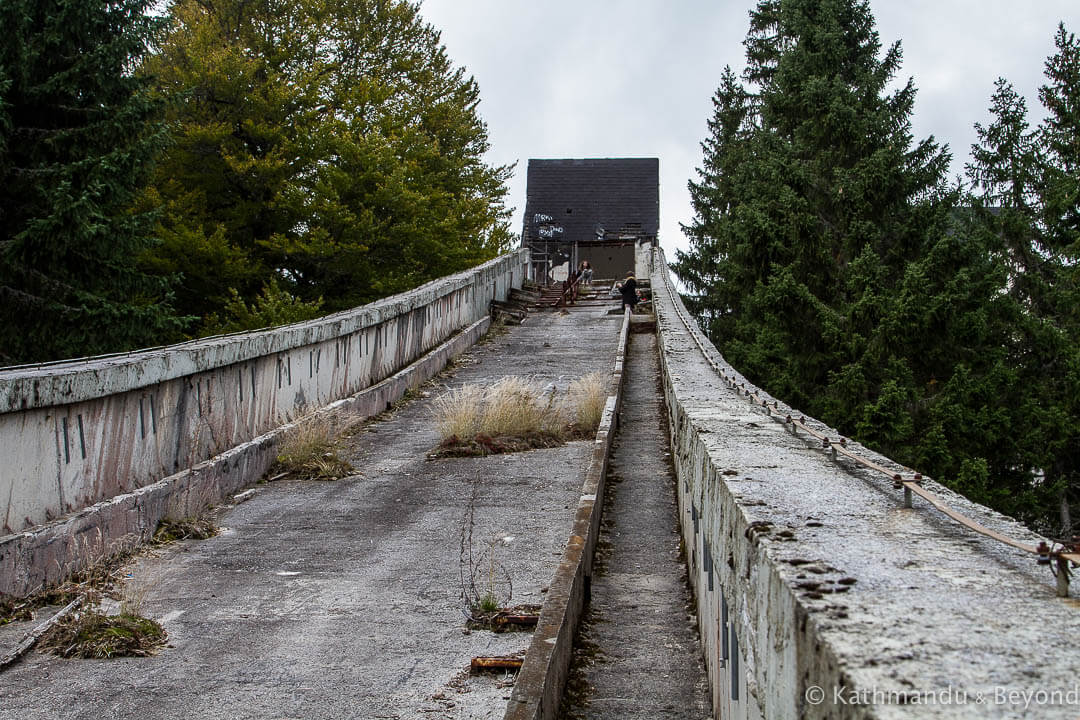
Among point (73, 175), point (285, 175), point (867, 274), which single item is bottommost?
point (867, 274)

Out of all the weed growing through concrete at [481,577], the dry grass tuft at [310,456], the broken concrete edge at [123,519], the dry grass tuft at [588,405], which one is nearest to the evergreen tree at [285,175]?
the dry grass tuft at [588,405]

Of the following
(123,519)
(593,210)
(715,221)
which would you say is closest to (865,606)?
(123,519)

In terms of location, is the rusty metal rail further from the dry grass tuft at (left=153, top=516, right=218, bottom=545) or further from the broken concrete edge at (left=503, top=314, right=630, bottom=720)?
the dry grass tuft at (left=153, top=516, right=218, bottom=545)

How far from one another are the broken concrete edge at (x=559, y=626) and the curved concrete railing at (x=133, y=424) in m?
3.57

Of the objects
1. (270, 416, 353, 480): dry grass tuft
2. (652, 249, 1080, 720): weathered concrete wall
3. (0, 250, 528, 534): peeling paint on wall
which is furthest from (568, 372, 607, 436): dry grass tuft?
(652, 249, 1080, 720): weathered concrete wall

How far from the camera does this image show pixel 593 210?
65375 millimetres

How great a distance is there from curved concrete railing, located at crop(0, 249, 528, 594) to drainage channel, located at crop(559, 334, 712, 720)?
3736 mm

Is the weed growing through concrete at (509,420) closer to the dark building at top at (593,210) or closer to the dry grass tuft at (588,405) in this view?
the dry grass tuft at (588,405)

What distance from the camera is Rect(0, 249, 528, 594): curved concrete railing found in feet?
23.7

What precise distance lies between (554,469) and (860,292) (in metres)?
20.6

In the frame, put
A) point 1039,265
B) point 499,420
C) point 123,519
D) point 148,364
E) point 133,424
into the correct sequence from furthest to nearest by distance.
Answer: point 1039,265, point 499,420, point 148,364, point 133,424, point 123,519

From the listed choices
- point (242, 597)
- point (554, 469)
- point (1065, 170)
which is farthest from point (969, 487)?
point (242, 597)

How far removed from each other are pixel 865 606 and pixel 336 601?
16.8 ft

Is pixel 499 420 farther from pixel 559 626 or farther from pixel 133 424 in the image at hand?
pixel 559 626
